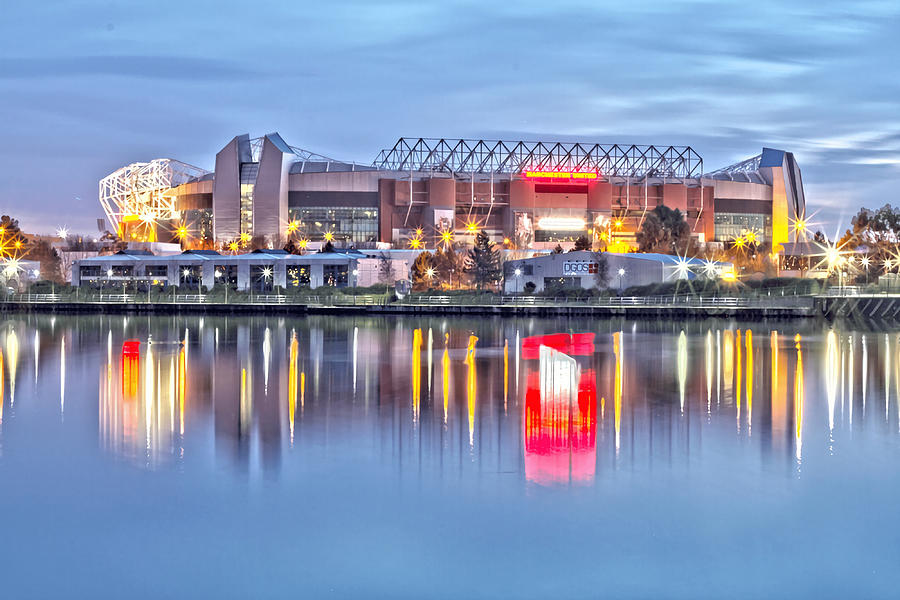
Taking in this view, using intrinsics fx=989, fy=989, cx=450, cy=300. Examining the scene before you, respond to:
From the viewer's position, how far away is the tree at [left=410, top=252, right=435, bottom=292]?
99875 millimetres

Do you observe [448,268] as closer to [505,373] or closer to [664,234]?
[664,234]

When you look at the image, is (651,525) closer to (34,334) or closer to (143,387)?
(143,387)

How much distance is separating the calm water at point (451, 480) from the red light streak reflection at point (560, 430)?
0.32 ft

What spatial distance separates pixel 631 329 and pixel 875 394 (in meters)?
29.5

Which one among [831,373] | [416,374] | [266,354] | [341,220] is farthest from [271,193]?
[831,373]

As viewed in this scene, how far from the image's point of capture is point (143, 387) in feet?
105

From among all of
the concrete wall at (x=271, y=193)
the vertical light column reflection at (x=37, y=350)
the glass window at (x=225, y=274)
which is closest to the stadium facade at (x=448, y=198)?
the concrete wall at (x=271, y=193)

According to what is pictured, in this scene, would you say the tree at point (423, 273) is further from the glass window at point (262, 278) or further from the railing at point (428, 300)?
the railing at point (428, 300)

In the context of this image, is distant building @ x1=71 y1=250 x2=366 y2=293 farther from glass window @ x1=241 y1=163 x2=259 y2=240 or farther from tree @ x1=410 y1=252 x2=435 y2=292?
glass window @ x1=241 y1=163 x2=259 y2=240

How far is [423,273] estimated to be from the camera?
10069 centimetres

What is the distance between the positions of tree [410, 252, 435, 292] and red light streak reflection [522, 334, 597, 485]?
6349 cm

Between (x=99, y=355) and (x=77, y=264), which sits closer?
(x=99, y=355)

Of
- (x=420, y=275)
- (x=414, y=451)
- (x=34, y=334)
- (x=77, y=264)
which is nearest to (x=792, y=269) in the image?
(x=420, y=275)

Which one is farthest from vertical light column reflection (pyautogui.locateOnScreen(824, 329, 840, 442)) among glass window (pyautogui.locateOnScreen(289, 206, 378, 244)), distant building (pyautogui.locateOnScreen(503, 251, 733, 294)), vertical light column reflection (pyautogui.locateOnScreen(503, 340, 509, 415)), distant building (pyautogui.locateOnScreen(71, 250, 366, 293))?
glass window (pyautogui.locateOnScreen(289, 206, 378, 244))
